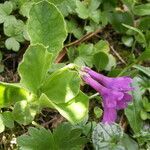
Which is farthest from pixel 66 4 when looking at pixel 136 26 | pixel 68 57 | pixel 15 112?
pixel 15 112

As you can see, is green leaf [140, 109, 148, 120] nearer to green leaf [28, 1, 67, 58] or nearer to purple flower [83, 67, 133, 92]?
purple flower [83, 67, 133, 92]

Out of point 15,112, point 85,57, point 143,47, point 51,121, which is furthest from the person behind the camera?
point 143,47

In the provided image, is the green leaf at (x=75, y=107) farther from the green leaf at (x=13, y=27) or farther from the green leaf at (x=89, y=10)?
the green leaf at (x=89, y=10)

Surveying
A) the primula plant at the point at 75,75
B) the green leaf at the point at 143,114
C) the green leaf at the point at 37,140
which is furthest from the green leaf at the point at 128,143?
the green leaf at the point at 37,140

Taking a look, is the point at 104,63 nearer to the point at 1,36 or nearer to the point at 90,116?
the point at 90,116

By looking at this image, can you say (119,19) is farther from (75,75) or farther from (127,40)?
(75,75)

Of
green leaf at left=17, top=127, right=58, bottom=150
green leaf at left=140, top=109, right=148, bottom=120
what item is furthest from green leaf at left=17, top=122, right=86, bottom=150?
green leaf at left=140, top=109, right=148, bottom=120

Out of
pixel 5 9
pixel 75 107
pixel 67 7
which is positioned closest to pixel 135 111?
pixel 75 107
